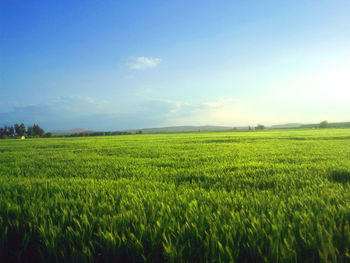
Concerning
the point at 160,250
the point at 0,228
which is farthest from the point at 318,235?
the point at 0,228

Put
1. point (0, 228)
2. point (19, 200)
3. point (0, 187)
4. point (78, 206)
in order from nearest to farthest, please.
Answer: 1. point (0, 228)
2. point (78, 206)
3. point (19, 200)
4. point (0, 187)

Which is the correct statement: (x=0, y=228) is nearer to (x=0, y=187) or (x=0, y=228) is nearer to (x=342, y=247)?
(x=0, y=187)

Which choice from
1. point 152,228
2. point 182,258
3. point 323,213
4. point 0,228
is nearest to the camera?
point 182,258

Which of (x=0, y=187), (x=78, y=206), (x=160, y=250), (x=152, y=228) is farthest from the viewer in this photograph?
(x=0, y=187)

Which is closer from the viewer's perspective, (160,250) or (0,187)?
(160,250)

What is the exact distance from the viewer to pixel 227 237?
1.25 metres

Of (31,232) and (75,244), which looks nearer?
(75,244)

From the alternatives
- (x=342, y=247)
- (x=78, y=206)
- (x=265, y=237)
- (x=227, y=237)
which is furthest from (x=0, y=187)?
(x=342, y=247)

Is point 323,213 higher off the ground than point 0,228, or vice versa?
point 323,213

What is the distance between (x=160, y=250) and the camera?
51.2 inches

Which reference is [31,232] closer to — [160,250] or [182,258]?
[160,250]

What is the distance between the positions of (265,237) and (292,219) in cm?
43

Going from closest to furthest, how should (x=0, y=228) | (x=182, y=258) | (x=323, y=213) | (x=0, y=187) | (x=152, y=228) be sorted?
(x=182, y=258), (x=152, y=228), (x=323, y=213), (x=0, y=228), (x=0, y=187)

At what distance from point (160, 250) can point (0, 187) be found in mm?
3593
